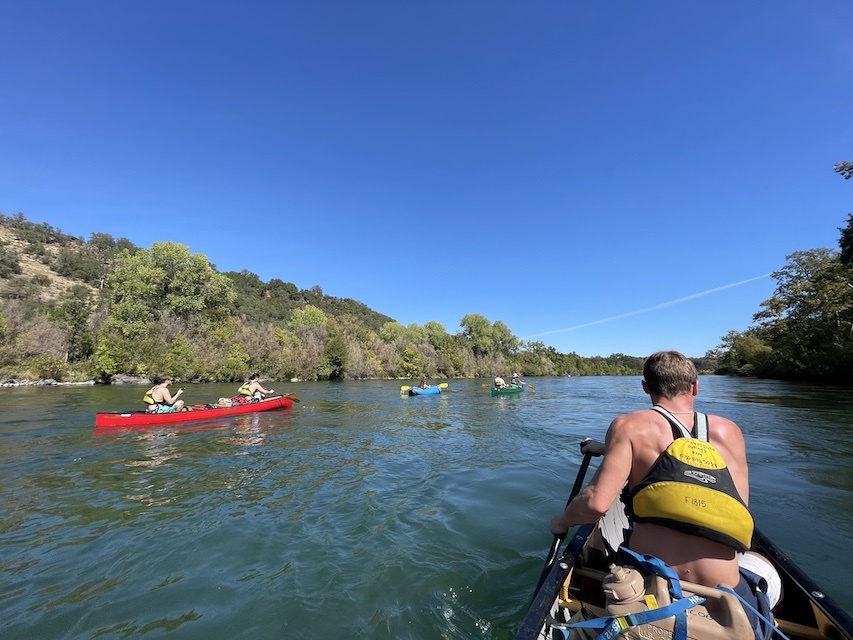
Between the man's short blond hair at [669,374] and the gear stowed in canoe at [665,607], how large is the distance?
3.49ft

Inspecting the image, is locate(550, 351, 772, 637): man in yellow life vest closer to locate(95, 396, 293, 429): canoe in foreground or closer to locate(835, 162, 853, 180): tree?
locate(95, 396, 293, 429): canoe in foreground

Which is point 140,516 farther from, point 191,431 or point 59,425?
point 59,425

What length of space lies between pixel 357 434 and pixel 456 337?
74.0m

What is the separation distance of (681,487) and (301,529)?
5311mm

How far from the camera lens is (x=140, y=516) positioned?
6.33 meters

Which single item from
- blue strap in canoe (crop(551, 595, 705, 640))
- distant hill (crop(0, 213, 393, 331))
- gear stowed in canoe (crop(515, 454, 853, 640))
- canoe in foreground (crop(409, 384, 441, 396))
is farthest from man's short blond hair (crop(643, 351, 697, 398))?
distant hill (crop(0, 213, 393, 331))

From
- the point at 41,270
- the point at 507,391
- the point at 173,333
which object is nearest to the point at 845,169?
the point at 507,391

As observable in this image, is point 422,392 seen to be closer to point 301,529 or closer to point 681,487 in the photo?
point 301,529

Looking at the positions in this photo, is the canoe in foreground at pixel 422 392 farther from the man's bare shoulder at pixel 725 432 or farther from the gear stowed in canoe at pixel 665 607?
the man's bare shoulder at pixel 725 432

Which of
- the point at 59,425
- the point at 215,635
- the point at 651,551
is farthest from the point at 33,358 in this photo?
the point at 651,551

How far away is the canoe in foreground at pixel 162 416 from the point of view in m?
13.1

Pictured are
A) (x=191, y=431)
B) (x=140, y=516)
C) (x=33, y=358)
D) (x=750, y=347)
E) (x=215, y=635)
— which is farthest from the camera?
(x=750, y=347)

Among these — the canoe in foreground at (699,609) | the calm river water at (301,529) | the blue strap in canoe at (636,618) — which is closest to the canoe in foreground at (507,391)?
the calm river water at (301,529)

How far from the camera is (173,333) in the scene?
44.9 m
